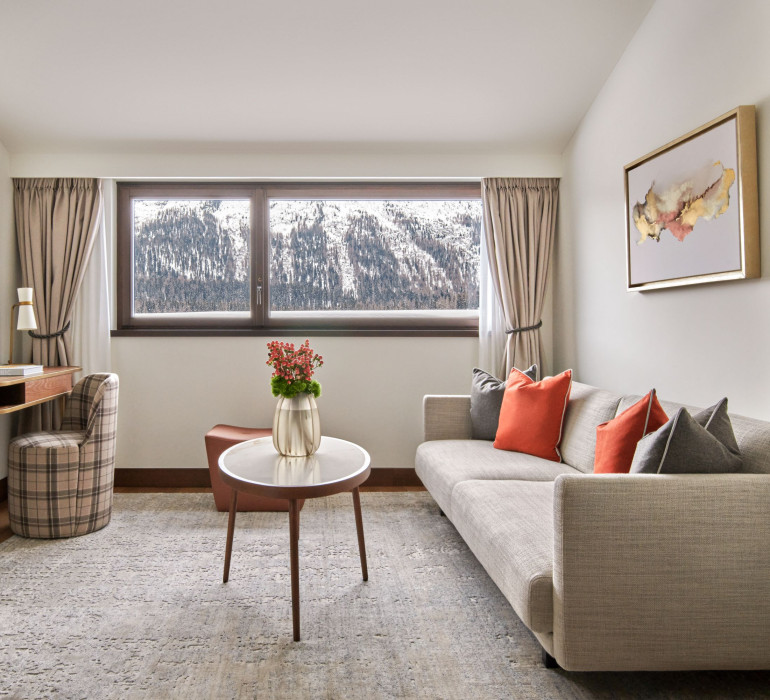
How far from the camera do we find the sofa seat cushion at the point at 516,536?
1599 millimetres

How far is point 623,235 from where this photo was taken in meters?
3.01

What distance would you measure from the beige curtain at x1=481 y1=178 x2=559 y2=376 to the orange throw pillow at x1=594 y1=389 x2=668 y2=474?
1.72 m

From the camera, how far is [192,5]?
8.95ft

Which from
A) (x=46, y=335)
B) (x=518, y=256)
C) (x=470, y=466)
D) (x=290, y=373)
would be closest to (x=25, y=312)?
(x=46, y=335)

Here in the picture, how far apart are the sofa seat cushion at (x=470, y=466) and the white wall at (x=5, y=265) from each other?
265cm

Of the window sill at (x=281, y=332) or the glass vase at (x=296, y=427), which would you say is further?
the window sill at (x=281, y=332)

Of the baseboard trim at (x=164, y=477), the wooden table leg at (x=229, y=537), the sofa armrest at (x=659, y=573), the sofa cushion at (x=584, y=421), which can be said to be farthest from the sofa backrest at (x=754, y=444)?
the baseboard trim at (x=164, y=477)

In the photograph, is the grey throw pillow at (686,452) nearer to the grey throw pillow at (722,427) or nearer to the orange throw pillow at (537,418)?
the grey throw pillow at (722,427)

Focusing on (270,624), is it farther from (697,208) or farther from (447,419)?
(697,208)

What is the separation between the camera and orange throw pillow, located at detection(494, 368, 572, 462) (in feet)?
9.37

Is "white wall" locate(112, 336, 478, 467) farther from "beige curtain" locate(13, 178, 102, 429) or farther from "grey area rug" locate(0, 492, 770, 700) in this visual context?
"grey area rug" locate(0, 492, 770, 700)

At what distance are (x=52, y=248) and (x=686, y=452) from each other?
150 inches

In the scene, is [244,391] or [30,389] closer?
[30,389]

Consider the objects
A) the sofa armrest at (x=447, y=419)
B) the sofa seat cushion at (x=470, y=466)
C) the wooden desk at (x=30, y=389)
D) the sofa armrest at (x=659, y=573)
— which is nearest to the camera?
the sofa armrest at (x=659, y=573)
